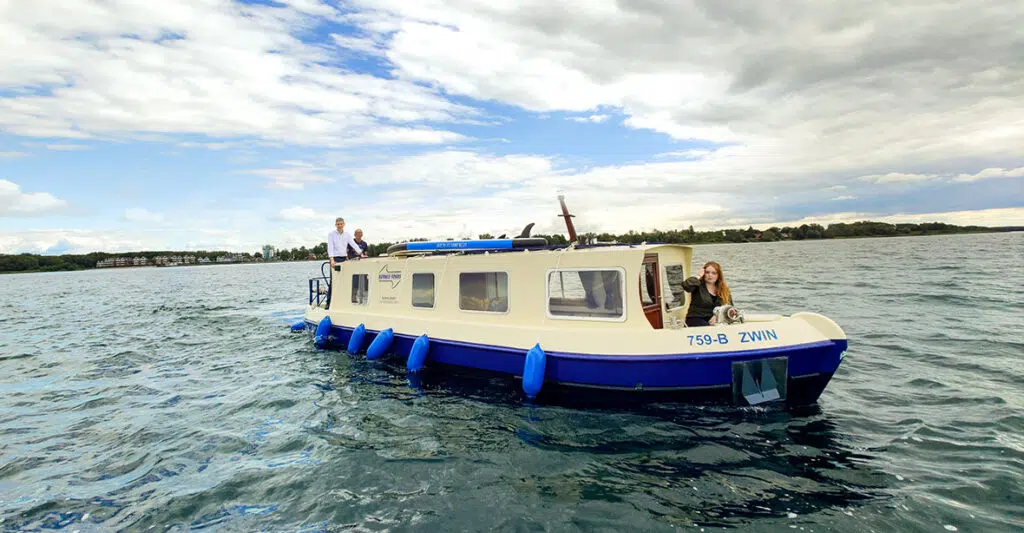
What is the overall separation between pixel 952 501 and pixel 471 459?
5434 millimetres

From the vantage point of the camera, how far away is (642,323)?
27.1 feet

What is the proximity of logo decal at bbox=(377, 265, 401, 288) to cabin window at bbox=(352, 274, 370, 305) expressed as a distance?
2.17 ft

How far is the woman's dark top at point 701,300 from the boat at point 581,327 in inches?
15.3

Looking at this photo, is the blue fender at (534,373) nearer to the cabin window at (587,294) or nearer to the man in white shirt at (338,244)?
the cabin window at (587,294)

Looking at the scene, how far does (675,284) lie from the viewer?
975cm

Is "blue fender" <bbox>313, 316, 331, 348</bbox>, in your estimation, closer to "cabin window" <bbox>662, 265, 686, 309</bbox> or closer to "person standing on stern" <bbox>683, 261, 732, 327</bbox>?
"cabin window" <bbox>662, 265, 686, 309</bbox>

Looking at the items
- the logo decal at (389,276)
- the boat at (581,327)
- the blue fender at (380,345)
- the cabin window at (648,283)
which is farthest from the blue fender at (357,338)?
the cabin window at (648,283)

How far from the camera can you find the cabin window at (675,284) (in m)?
9.56

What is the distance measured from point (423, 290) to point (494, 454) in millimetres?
5488

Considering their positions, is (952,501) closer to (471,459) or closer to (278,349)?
(471,459)

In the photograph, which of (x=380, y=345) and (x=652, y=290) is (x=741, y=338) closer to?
(x=652, y=290)

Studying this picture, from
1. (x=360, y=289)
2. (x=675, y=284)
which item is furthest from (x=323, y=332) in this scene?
(x=675, y=284)

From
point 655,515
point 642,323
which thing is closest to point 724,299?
point 642,323

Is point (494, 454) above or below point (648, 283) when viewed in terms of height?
below
